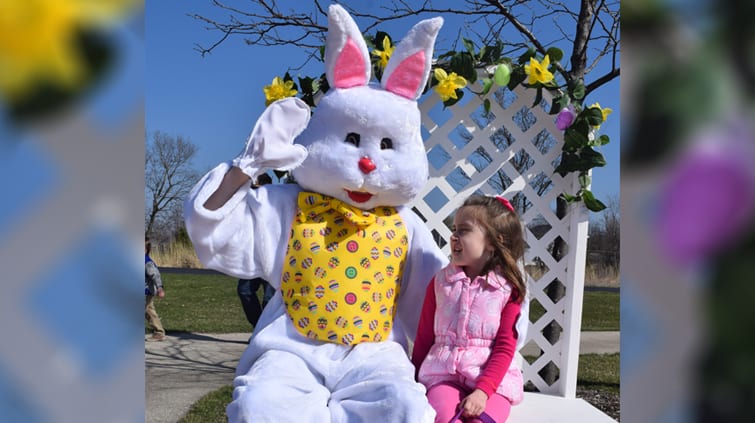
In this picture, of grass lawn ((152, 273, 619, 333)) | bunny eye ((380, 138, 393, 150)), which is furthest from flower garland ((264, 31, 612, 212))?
grass lawn ((152, 273, 619, 333))

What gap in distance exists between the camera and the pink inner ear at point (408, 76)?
201 centimetres

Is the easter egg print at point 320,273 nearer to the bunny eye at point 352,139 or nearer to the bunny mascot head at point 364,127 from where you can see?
the bunny mascot head at point 364,127

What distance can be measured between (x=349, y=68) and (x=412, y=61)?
0.20 m

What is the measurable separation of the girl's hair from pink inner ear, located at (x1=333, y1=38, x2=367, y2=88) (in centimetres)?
51

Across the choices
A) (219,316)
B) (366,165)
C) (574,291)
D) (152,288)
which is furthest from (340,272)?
(219,316)

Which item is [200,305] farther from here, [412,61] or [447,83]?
[412,61]

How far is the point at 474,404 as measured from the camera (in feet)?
5.67
